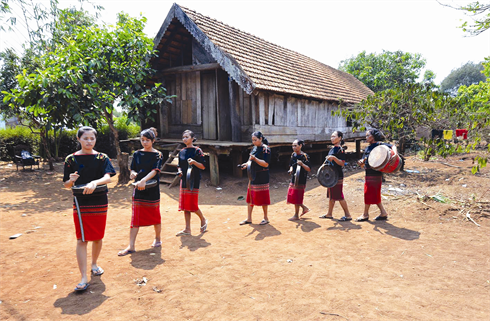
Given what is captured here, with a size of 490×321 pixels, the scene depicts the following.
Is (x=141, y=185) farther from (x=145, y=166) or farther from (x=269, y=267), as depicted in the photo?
(x=269, y=267)

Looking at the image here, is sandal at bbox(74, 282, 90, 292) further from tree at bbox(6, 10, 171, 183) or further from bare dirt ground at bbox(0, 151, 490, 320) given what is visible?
tree at bbox(6, 10, 171, 183)

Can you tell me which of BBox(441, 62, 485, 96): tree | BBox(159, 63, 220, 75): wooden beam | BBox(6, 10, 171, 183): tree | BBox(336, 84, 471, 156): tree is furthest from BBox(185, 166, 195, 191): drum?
BBox(441, 62, 485, 96): tree

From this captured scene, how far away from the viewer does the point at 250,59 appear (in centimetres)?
1058

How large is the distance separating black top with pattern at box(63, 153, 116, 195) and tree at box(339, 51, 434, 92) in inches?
1110

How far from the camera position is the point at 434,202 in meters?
7.01

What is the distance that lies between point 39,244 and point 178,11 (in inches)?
324

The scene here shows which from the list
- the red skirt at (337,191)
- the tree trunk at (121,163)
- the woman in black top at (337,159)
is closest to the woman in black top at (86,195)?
the woman in black top at (337,159)

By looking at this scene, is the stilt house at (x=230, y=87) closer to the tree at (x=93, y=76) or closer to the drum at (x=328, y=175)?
the tree at (x=93, y=76)

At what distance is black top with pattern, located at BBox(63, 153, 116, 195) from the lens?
3.49 metres

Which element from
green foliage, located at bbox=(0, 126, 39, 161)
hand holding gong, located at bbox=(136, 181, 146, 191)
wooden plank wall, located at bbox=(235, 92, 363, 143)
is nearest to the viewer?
hand holding gong, located at bbox=(136, 181, 146, 191)

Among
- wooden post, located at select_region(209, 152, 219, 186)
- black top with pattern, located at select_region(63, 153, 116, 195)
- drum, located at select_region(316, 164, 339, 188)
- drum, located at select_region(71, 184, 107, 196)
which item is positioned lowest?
wooden post, located at select_region(209, 152, 219, 186)

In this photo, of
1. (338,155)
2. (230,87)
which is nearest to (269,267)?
(338,155)

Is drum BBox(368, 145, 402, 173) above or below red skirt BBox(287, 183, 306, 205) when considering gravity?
above

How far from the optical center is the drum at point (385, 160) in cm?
548
